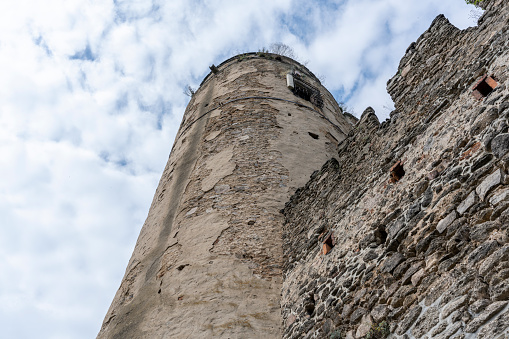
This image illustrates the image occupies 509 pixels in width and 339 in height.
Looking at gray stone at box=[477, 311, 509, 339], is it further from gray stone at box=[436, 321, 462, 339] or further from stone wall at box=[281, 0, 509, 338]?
gray stone at box=[436, 321, 462, 339]

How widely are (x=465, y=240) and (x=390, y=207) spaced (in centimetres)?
121

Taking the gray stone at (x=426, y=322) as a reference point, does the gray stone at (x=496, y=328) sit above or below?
below

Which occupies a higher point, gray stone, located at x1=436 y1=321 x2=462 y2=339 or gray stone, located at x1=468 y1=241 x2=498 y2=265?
gray stone, located at x1=468 y1=241 x2=498 y2=265

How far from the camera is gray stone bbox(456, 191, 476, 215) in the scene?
10.9ft

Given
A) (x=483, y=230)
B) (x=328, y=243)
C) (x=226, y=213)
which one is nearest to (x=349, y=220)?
(x=328, y=243)

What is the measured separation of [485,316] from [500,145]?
4.03ft

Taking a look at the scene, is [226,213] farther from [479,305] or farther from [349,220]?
[479,305]

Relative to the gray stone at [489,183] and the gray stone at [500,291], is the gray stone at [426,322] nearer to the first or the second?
the gray stone at [500,291]

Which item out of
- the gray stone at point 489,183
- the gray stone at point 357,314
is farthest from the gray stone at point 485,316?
the gray stone at point 357,314

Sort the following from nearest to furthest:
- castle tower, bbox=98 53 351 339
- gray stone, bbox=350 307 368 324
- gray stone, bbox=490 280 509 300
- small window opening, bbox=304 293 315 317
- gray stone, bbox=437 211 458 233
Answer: gray stone, bbox=490 280 509 300 < gray stone, bbox=437 211 458 233 < gray stone, bbox=350 307 368 324 < small window opening, bbox=304 293 315 317 < castle tower, bbox=98 53 351 339

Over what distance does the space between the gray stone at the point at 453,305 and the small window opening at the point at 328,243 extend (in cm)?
213

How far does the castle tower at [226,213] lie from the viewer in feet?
18.0

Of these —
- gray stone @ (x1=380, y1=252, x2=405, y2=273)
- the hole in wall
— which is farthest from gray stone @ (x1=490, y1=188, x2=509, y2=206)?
the hole in wall

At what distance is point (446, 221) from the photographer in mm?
3492
